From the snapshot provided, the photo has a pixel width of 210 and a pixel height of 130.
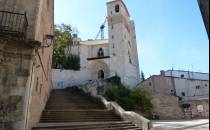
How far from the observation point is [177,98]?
32469mm

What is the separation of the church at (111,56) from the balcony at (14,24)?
30331 mm

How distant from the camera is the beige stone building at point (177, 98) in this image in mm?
30441

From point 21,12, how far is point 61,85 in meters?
30.4

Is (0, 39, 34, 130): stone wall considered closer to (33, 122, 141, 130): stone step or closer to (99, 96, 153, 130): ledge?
(33, 122, 141, 130): stone step

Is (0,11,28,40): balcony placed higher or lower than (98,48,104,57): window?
lower

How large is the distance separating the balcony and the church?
1194 inches

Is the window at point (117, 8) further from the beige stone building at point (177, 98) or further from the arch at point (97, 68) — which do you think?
the beige stone building at point (177, 98)

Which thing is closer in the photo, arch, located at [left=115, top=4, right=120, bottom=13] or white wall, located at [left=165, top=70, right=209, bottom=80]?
arch, located at [left=115, top=4, right=120, bottom=13]

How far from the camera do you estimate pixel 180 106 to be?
1268 inches

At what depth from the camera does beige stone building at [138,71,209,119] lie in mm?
30441

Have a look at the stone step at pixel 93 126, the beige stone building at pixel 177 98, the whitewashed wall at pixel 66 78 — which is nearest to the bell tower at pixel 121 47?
the beige stone building at pixel 177 98

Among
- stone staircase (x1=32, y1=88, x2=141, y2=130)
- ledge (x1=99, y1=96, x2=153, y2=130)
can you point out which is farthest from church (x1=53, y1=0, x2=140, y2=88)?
stone staircase (x1=32, y1=88, x2=141, y2=130)

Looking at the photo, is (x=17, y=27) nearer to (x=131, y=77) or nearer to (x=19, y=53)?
(x=19, y=53)

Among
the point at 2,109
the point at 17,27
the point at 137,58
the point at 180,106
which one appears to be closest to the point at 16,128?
the point at 2,109
